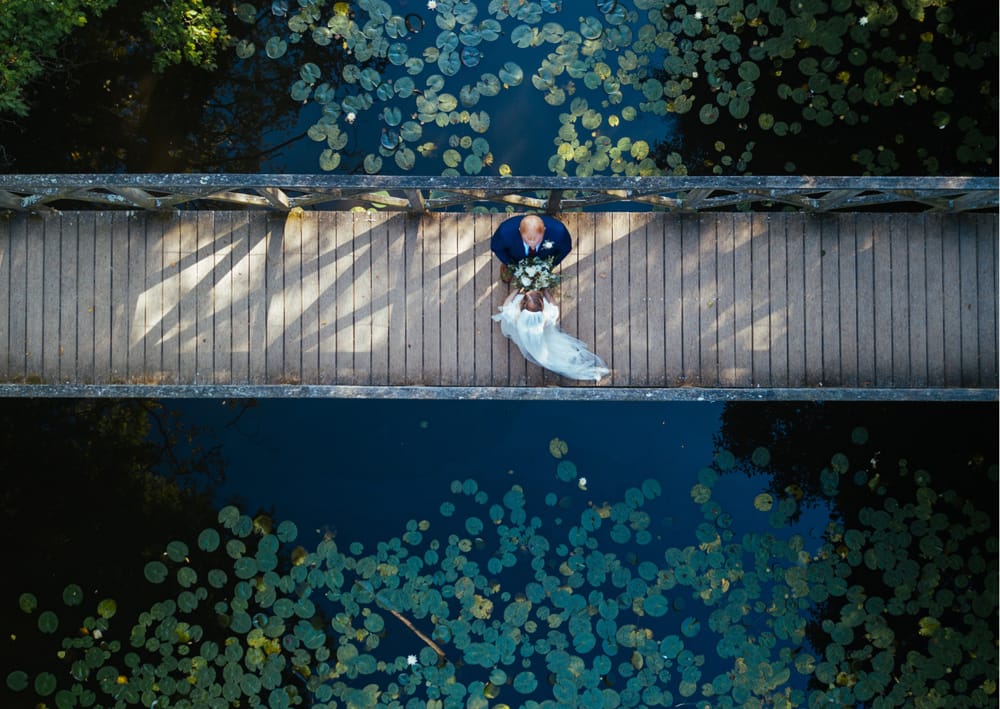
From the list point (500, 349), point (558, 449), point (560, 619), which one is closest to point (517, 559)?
point (560, 619)

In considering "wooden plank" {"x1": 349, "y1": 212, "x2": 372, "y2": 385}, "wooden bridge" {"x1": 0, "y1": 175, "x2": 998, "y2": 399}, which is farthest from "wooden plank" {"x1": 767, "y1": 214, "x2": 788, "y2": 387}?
"wooden plank" {"x1": 349, "y1": 212, "x2": 372, "y2": 385}

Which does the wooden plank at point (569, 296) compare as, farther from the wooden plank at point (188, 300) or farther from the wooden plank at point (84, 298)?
the wooden plank at point (84, 298)

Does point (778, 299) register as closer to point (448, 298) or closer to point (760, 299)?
point (760, 299)

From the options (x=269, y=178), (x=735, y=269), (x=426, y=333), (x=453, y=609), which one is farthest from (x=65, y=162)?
(x=735, y=269)

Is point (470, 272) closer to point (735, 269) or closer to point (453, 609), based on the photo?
point (735, 269)

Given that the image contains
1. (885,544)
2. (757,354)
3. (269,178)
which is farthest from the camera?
(885,544)
